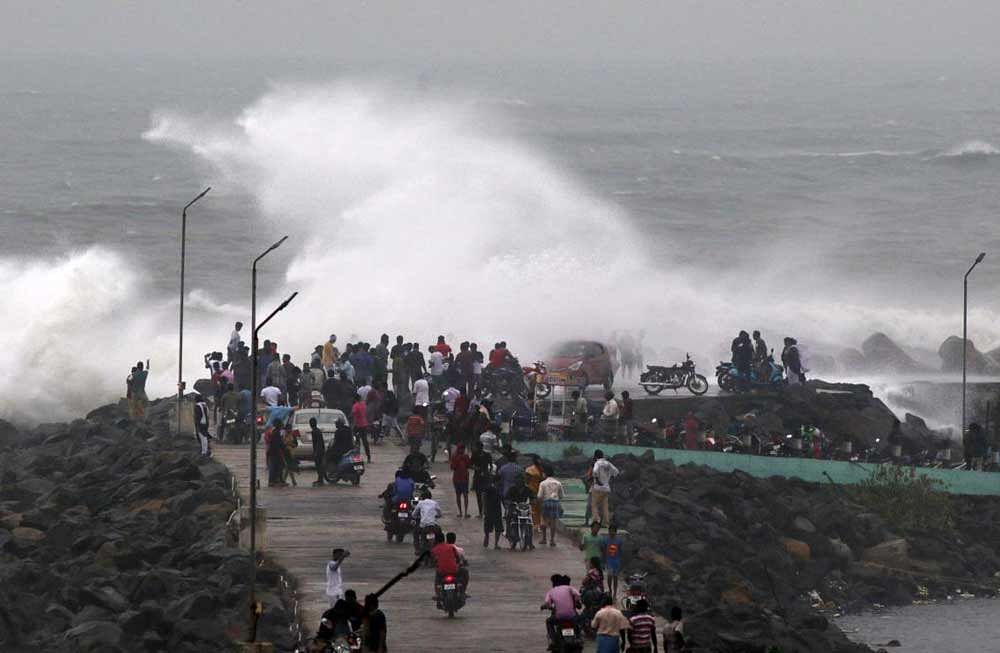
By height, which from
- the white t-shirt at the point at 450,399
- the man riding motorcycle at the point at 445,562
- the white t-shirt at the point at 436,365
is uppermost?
the white t-shirt at the point at 436,365

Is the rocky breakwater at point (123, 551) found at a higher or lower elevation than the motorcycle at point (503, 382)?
lower

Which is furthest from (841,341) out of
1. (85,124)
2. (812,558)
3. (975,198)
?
(85,124)

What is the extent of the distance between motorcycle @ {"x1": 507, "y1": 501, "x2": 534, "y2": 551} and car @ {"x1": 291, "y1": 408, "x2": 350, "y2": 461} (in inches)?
254

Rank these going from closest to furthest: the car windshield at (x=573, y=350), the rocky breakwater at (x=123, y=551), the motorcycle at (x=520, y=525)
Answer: the rocky breakwater at (x=123, y=551) < the motorcycle at (x=520, y=525) < the car windshield at (x=573, y=350)

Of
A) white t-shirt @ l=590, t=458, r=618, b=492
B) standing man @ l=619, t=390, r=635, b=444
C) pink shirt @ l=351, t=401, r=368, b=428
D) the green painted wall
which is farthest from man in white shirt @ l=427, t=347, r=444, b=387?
white t-shirt @ l=590, t=458, r=618, b=492

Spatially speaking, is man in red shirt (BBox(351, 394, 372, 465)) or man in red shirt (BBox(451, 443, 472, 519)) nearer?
man in red shirt (BBox(451, 443, 472, 519))

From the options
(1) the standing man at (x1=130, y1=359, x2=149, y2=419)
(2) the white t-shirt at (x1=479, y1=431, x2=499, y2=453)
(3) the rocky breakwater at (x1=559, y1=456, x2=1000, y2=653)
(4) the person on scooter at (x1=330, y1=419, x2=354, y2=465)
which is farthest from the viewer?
(1) the standing man at (x1=130, y1=359, x2=149, y2=419)

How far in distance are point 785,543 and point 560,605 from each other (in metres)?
11.8

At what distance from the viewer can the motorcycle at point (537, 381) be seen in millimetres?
42250

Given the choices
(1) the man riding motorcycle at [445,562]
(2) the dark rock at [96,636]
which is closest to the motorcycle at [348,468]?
(1) the man riding motorcycle at [445,562]

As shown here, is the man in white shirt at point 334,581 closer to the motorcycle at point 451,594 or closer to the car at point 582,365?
the motorcycle at point 451,594

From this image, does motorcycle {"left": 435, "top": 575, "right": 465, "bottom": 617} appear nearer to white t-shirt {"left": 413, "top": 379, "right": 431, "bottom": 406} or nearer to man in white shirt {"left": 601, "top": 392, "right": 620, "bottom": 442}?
white t-shirt {"left": 413, "top": 379, "right": 431, "bottom": 406}

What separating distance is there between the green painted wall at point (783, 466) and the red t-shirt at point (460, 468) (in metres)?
6.11

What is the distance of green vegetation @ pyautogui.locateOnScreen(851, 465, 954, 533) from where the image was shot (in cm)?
3788
